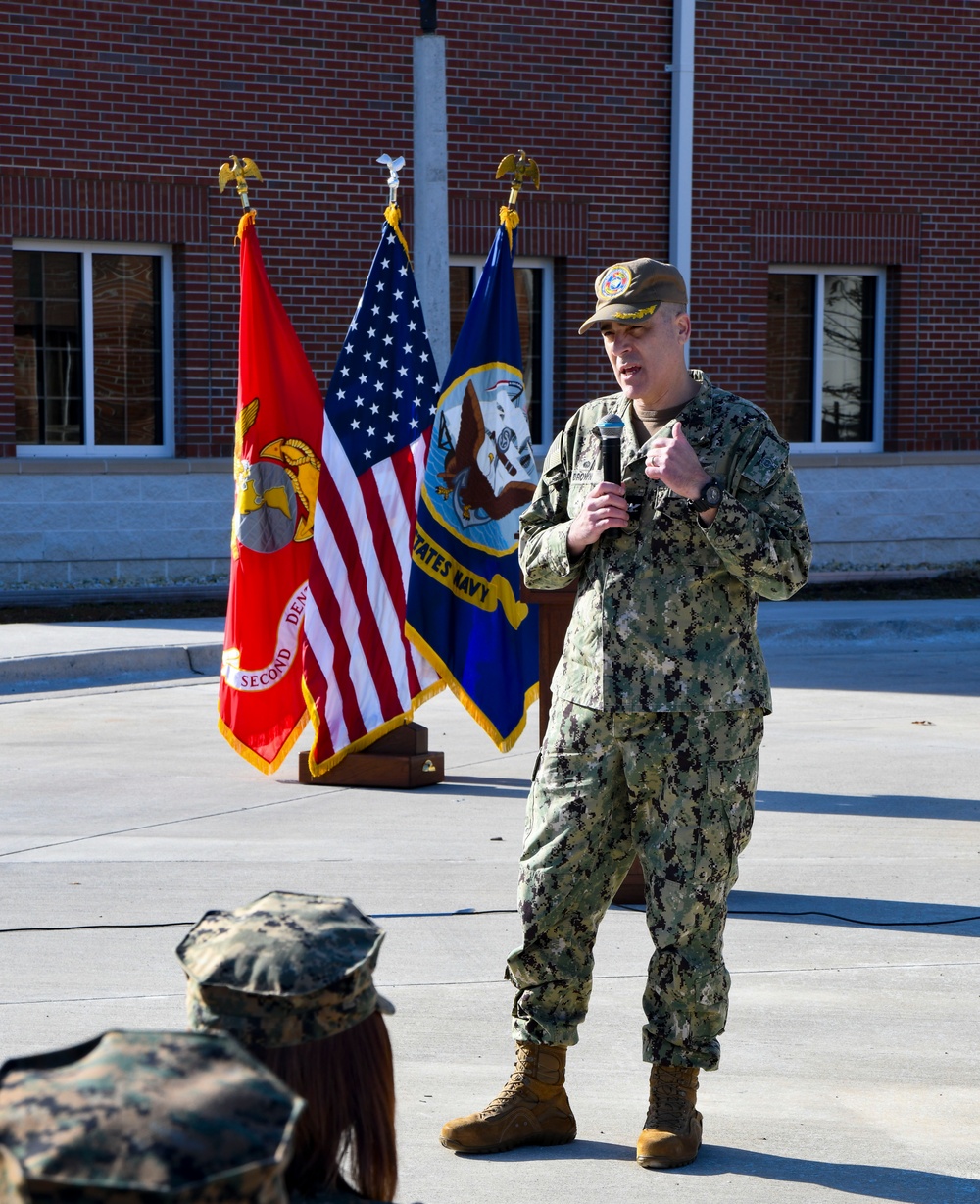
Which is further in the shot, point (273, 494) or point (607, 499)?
point (273, 494)

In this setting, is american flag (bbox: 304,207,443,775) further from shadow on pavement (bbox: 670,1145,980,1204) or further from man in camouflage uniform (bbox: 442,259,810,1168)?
shadow on pavement (bbox: 670,1145,980,1204)

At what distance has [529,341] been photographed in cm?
1547

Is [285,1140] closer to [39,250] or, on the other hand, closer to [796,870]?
[796,870]

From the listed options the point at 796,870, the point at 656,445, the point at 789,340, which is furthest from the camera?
the point at 789,340

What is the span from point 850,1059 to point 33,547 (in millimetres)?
10236

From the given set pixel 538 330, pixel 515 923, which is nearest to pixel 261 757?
pixel 515 923

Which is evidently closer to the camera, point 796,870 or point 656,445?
point 656,445

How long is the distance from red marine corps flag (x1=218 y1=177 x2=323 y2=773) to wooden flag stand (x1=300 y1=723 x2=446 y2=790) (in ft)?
0.99

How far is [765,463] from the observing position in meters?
3.84

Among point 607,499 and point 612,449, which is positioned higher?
point 612,449

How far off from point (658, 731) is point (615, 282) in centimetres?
101

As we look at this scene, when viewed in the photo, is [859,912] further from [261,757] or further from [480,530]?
[261,757]

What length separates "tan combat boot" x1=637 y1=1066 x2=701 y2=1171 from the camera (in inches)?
150

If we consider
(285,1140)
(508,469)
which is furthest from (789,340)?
(285,1140)
